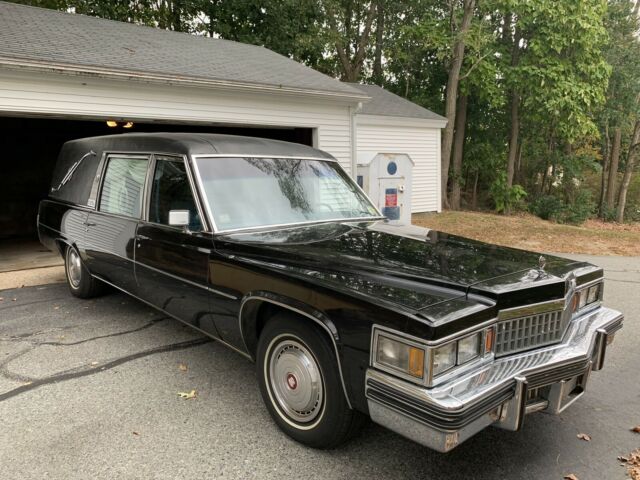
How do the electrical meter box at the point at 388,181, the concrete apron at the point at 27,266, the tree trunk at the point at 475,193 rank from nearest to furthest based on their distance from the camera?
the concrete apron at the point at 27,266 → the electrical meter box at the point at 388,181 → the tree trunk at the point at 475,193

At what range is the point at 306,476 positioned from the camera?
8.41 feet

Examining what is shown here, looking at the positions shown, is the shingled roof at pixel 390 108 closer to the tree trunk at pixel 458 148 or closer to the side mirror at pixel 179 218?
the tree trunk at pixel 458 148

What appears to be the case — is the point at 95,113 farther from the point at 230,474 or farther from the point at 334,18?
the point at 334,18

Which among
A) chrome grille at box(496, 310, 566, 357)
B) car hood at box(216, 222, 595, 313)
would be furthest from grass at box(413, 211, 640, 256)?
chrome grille at box(496, 310, 566, 357)

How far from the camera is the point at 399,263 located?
2777 mm

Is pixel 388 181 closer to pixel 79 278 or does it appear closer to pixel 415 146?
pixel 79 278

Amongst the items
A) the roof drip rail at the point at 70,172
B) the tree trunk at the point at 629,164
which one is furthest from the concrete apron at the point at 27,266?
the tree trunk at the point at 629,164

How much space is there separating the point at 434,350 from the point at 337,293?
592 mm

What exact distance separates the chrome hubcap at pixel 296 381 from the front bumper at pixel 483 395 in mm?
498

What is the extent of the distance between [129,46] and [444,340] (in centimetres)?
917

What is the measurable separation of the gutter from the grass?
491cm

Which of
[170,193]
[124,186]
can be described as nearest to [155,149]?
[170,193]

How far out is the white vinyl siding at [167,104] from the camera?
670 cm

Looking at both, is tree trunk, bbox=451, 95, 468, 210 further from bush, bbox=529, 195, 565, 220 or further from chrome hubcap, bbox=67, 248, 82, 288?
chrome hubcap, bbox=67, 248, 82, 288
